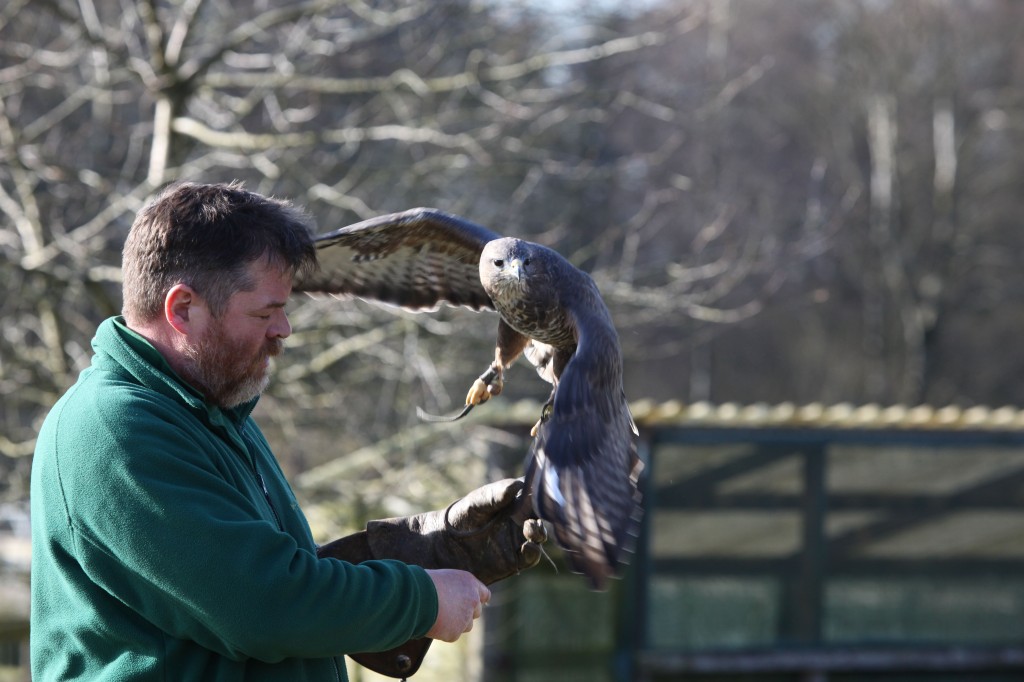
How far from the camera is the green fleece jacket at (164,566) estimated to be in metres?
1.87

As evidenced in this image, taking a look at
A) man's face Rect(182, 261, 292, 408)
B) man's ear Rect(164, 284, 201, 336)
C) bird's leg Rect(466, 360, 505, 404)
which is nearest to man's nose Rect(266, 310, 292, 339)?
man's face Rect(182, 261, 292, 408)

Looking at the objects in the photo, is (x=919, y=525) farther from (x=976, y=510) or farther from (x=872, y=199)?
(x=872, y=199)

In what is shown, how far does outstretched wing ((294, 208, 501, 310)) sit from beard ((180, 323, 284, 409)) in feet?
2.68

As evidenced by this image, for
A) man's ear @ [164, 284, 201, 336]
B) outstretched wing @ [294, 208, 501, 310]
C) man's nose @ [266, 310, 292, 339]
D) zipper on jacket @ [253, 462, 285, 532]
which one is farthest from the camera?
outstretched wing @ [294, 208, 501, 310]

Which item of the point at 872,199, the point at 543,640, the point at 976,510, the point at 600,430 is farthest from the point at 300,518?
the point at 872,199

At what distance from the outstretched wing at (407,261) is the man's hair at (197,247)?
31.7 inches

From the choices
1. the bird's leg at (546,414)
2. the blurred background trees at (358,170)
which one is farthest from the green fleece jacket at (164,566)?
the blurred background trees at (358,170)

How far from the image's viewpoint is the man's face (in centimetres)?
210

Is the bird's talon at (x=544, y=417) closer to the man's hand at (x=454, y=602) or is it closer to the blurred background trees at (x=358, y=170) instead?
the man's hand at (x=454, y=602)

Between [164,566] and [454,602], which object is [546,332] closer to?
[454,602]

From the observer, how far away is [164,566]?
6.09 feet

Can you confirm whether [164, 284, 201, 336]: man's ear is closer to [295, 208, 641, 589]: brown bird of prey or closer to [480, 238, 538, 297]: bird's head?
[295, 208, 641, 589]: brown bird of prey

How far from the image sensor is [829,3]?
84.4ft

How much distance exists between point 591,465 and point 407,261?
1226 millimetres
